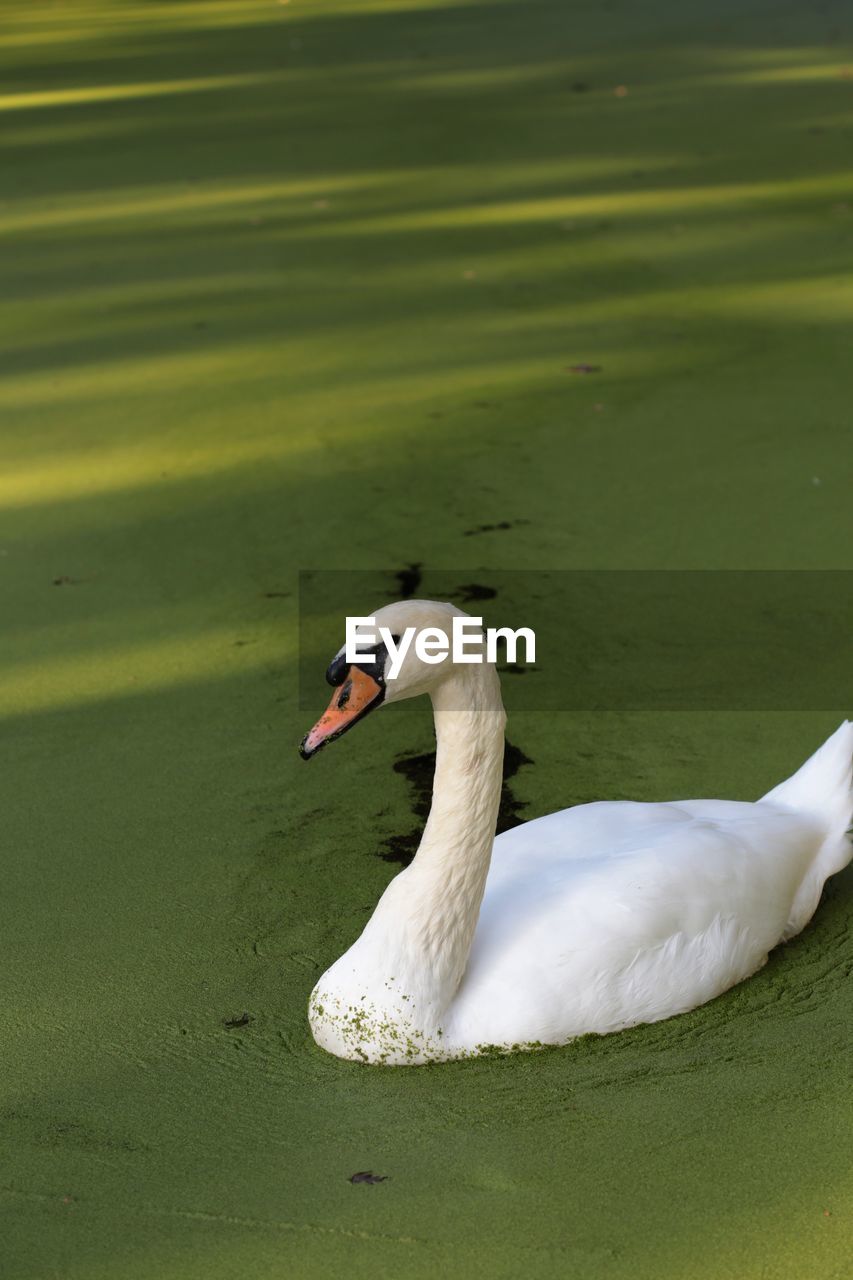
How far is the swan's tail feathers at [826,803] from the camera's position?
2.26 metres

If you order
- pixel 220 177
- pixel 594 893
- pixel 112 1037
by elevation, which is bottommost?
pixel 112 1037

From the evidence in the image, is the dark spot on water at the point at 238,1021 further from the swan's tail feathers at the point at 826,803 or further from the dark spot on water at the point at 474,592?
the dark spot on water at the point at 474,592

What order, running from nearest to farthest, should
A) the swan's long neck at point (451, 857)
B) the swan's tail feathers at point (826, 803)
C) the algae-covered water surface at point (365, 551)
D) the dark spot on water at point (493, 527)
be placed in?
the algae-covered water surface at point (365, 551), the swan's long neck at point (451, 857), the swan's tail feathers at point (826, 803), the dark spot on water at point (493, 527)

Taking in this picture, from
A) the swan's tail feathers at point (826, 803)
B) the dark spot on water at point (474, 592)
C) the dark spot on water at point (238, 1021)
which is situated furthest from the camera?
the dark spot on water at point (474, 592)

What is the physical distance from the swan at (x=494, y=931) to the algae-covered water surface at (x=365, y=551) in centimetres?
5

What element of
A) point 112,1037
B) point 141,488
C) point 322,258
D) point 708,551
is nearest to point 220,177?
point 322,258

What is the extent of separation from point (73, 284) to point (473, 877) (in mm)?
3823

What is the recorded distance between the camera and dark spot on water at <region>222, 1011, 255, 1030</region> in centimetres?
214

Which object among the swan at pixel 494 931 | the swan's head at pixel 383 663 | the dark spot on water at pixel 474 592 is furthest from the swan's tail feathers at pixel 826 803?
the dark spot on water at pixel 474 592

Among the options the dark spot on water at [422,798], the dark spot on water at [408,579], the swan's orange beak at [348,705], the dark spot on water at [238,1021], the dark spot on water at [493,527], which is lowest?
the dark spot on water at [238,1021]

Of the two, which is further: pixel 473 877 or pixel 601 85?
pixel 601 85

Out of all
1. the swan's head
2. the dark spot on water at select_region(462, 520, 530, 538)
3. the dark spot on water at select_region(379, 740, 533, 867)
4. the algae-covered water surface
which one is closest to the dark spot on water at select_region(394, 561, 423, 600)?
the algae-covered water surface

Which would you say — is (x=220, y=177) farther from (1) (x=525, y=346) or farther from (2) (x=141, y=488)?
(2) (x=141, y=488)

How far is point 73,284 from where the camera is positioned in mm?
5410
